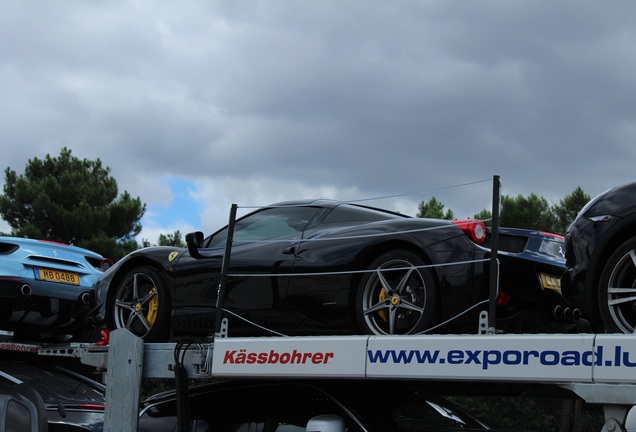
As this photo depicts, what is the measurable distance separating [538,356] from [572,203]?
16.8 metres

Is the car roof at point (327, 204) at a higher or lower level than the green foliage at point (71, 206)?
lower

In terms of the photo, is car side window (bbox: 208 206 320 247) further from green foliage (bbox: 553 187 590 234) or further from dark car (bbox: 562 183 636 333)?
green foliage (bbox: 553 187 590 234)

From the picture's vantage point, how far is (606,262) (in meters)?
4.18

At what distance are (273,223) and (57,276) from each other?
211 centimetres

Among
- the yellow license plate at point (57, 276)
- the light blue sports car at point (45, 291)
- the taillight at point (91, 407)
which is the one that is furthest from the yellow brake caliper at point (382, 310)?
the yellow license plate at point (57, 276)

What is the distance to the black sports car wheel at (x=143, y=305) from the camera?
20.3 feet

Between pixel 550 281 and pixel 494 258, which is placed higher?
pixel 550 281

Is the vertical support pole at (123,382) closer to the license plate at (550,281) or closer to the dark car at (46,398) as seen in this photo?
the dark car at (46,398)

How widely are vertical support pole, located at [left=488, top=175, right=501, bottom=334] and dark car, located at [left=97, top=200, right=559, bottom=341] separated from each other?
1.24 feet

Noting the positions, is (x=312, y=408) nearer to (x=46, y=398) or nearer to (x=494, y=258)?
(x=494, y=258)

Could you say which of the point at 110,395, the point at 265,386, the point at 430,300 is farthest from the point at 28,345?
the point at 430,300

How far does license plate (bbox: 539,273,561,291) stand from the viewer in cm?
503

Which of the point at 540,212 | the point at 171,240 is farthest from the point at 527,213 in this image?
the point at 171,240

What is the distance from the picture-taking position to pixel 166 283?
20.7 ft
